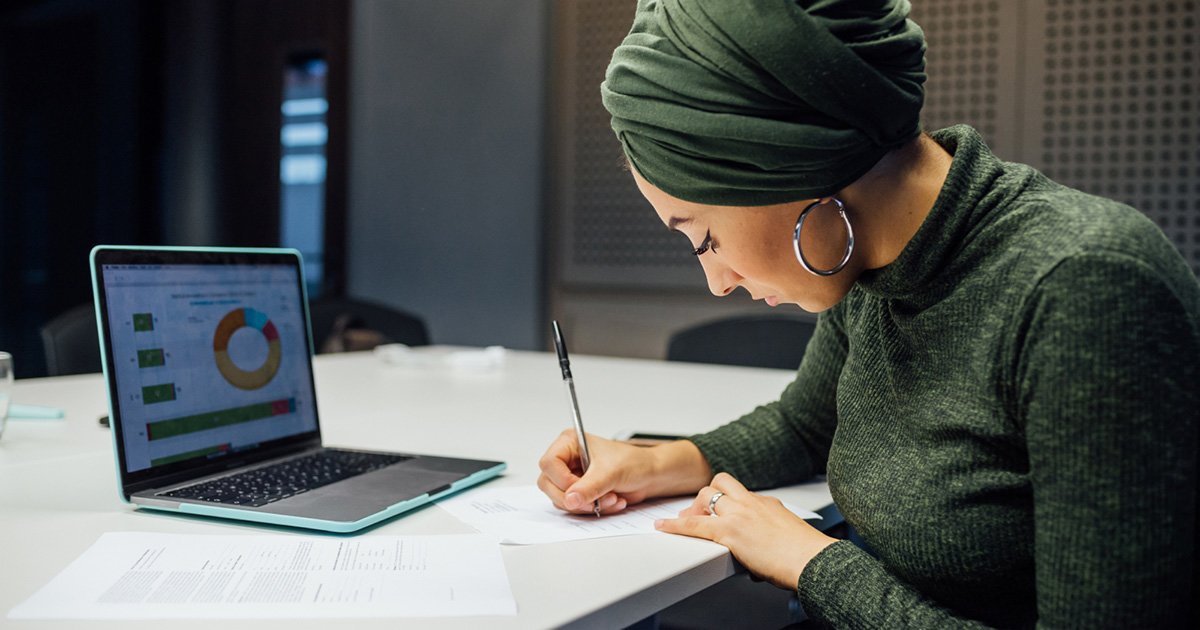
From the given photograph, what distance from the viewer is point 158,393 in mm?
1122

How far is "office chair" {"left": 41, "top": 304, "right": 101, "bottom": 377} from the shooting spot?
2260 millimetres

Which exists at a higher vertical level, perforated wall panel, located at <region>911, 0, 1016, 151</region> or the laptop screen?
perforated wall panel, located at <region>911, 0, 1016, 151</region>

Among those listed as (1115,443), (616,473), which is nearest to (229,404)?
(616,473)

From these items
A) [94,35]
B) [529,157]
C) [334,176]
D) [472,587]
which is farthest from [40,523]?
[94,35]

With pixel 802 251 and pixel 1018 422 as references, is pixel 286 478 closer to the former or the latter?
pixel 802 251

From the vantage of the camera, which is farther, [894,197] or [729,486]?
[729,486]

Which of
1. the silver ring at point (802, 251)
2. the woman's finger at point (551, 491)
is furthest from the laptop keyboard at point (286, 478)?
the silver ring at point (802, 251)

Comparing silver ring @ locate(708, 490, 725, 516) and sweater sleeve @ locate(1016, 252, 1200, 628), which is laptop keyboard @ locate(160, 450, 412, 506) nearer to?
silver ring @ locate(708, 490, 725, 516)

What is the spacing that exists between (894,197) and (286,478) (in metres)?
0.77

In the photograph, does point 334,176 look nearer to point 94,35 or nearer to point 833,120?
point 94,35

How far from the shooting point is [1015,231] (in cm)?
85

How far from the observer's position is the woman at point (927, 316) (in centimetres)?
73

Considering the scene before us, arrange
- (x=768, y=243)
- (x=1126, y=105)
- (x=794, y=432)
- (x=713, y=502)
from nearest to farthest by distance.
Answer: (x=768, y=243) → (x=713, y=502) → (x=794, y=432) → (x=1126, y=105)

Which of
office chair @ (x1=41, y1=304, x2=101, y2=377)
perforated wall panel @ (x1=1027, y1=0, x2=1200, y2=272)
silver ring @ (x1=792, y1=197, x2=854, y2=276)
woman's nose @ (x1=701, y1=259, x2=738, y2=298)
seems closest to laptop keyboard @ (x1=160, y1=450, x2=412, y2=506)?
woman's nose @ (x1=701, y1=259, x2=738, y2=298)
